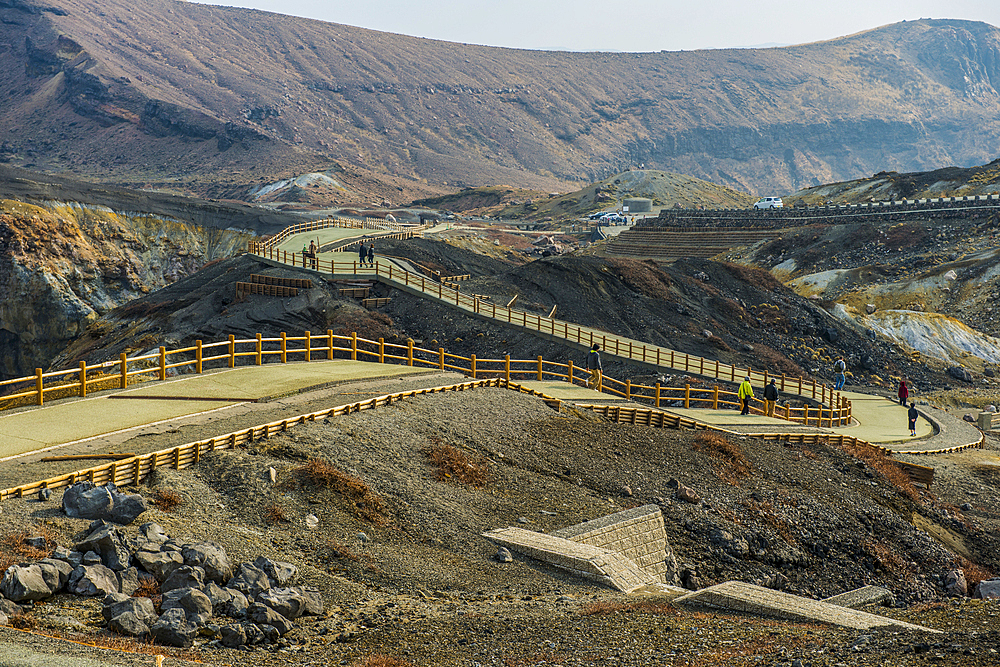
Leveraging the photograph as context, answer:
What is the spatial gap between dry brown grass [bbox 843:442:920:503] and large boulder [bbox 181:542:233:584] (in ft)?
62.5

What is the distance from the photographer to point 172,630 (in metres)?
9.46

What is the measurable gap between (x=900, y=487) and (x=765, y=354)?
19.8m

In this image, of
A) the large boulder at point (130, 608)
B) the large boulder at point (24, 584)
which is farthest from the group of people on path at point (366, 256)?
the large boulder at point (130, 608)

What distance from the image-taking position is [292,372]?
78.9 feet

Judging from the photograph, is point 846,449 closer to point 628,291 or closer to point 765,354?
point 765,354

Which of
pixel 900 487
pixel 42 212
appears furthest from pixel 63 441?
pixel 42 212

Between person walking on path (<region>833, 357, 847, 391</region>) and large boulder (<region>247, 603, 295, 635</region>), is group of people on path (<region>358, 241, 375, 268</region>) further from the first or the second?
large boulder (<region>247, 603, 295, 635</region>)

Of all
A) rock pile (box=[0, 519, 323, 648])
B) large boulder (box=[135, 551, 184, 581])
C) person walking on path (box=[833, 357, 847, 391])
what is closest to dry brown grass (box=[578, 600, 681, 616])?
rock pile (box=[0, 519, 323, 648])

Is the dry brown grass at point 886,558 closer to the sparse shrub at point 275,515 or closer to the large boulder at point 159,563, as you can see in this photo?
the sparse shrub at point 275,515

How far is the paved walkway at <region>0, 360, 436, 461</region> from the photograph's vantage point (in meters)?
15.7

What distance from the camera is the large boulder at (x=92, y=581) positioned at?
403 inches

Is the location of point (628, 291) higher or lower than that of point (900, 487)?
higher

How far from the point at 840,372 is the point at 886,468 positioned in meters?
19.0

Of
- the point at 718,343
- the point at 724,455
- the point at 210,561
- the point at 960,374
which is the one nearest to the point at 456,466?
the point at 210,561
